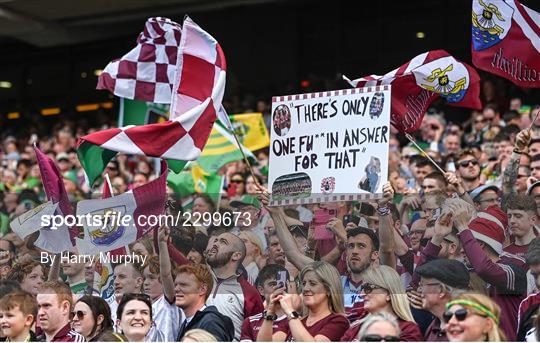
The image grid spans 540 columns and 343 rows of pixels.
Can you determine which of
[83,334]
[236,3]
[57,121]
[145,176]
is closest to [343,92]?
[83,334]

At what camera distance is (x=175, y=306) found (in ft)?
27.4

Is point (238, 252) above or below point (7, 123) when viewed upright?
below

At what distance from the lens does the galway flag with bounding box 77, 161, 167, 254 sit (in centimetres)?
893

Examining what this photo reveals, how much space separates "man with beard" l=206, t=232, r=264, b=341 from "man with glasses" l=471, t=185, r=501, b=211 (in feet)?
5.22

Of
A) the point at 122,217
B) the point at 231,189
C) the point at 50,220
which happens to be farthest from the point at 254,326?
the point at 231,189

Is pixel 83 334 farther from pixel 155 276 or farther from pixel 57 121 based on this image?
pixel 57 121

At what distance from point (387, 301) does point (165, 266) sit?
1668 mm

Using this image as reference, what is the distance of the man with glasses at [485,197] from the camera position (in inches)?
331

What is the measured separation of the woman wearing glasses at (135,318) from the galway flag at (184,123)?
4.46 ft

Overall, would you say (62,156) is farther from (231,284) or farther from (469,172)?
(231,284)

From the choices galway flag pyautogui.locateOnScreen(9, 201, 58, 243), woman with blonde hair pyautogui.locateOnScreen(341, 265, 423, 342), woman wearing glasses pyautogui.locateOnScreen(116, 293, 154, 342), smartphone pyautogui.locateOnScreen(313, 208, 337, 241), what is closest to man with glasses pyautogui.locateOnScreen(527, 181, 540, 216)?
woman with blonde hair pyautogui.locateOnScreen(341, 265, 423, 342)

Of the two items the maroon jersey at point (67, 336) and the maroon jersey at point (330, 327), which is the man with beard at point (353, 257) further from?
the maroon jersey at point (67, 336)

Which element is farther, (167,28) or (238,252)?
(167,28)

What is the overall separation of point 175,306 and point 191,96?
2.15 metres
